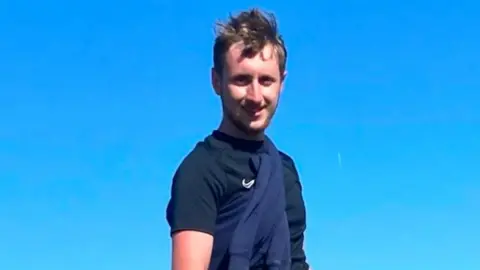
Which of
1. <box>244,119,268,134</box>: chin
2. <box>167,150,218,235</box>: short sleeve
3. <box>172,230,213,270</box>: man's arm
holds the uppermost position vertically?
<box>244,119,268,134</box>: chin

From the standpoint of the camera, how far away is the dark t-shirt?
9.33 m

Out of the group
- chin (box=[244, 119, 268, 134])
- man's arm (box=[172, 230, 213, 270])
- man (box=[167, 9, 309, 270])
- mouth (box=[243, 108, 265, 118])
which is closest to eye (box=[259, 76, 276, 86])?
man (box=[167, 9, 309, 270])

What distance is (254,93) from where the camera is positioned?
31.2 feet

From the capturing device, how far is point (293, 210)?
10094mm

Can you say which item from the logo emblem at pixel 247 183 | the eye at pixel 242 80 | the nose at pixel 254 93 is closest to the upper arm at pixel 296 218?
the logo emblem at pixel 247 183

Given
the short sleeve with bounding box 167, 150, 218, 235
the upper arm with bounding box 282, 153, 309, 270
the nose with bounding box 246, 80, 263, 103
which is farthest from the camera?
the upper arm with bounding box 282, 153, 309, 270

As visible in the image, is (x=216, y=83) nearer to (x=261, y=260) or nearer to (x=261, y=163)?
(x=261, y=163)

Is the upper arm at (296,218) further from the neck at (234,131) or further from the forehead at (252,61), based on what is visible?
the forehead at (252,61)

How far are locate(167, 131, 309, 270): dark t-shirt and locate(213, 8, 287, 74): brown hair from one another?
748 mm

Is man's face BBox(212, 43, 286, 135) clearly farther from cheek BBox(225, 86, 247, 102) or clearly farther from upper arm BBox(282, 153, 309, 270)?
upper arm BBox(282, 153, 309, 270)

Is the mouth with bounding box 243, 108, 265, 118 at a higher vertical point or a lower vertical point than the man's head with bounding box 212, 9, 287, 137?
lower

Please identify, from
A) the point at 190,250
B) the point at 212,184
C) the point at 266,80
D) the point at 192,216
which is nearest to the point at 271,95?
the point at 266,80

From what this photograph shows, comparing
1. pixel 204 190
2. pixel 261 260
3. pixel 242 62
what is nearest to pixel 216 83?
pixel 242 62

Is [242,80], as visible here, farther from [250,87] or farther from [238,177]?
[238,177]
